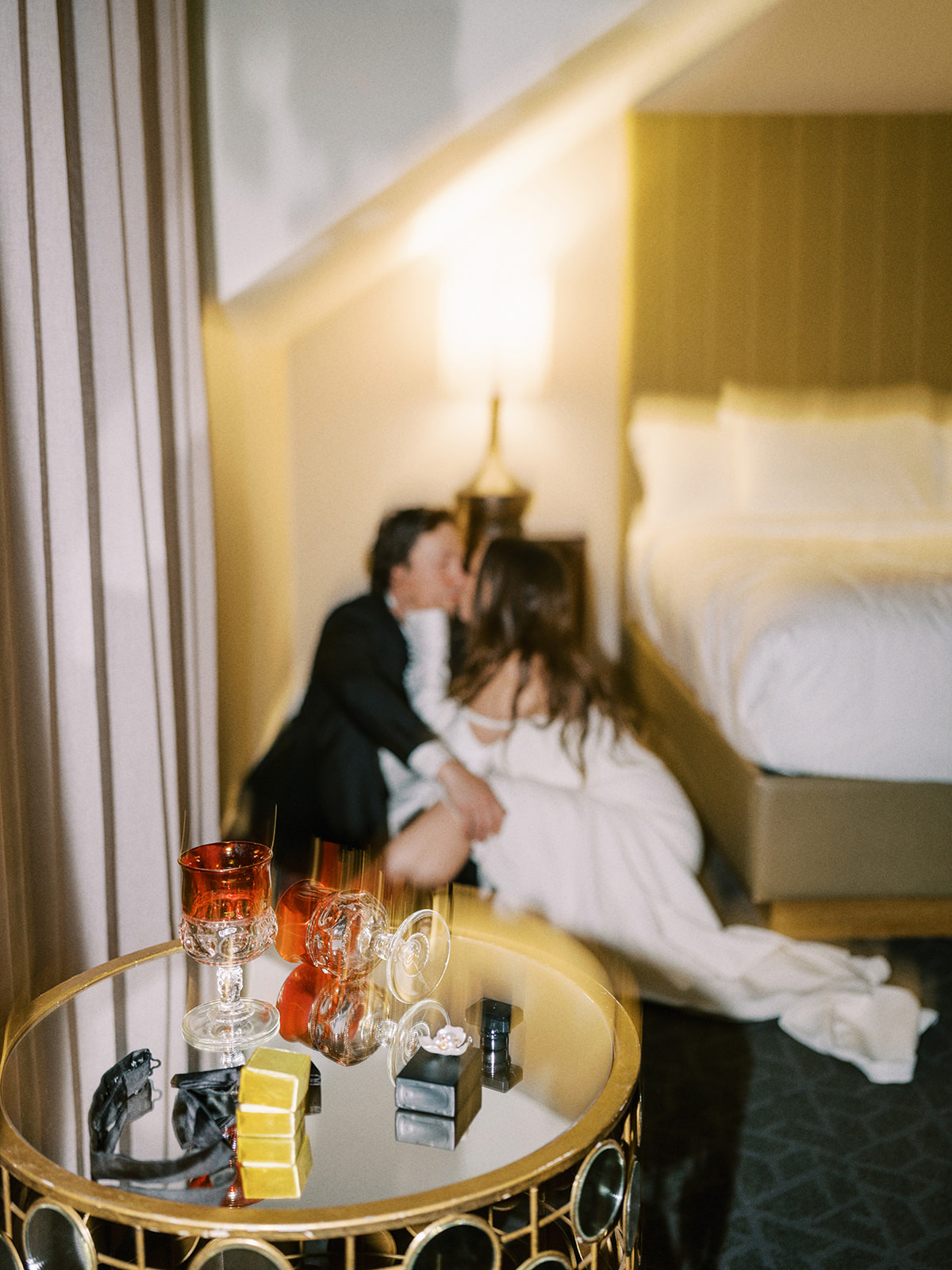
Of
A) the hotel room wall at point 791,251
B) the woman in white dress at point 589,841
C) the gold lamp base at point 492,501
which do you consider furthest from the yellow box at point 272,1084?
the hotel room wall at point 791,251

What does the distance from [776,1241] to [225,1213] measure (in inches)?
32.9

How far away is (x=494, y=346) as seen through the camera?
3504 millimetres

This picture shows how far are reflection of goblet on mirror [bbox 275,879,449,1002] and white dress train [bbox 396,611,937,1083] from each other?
0.93 m

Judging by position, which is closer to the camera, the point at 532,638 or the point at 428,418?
the point at 532,638

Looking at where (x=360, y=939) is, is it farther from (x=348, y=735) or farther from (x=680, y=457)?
(x=680, y=457)

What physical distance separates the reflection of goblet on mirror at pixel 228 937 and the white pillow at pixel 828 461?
2.54 meters

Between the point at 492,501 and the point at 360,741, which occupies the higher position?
the point at 492,501

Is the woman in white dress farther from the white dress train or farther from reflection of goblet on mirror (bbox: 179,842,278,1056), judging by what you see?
reflection of goblet on mirror (bbox: 179,842,278,1056)

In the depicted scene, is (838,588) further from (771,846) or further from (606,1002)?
(606,1002)

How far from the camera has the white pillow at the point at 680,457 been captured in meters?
3.27

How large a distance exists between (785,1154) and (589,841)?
64 cm

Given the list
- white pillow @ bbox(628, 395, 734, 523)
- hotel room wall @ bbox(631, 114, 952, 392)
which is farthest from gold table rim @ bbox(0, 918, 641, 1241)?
hotel room wall @ bbox(631, 114, 952, 392)

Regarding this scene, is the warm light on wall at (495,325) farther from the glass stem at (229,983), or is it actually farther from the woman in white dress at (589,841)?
the glass stem at (229,983)

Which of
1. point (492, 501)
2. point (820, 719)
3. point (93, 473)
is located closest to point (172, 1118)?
point (93, 473)
